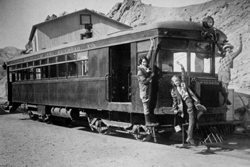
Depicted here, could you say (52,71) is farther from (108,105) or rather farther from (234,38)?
(234,38)

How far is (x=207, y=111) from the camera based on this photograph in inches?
315

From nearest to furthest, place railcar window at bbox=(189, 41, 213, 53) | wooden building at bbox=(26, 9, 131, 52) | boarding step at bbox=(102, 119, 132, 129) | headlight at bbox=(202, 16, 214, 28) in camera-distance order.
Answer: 1. railcar window at bbox=(189, 41, 213, 53)
2. headlight at bbox=(202, 16, 214, 28)
3. boarding step at bbox=(102, 119, 132, 129)
4. wooden building at bbox=(26, 9, 131, 52)

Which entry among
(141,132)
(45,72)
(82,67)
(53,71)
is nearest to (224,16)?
(45,72)

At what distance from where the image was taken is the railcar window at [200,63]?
27.9 feet

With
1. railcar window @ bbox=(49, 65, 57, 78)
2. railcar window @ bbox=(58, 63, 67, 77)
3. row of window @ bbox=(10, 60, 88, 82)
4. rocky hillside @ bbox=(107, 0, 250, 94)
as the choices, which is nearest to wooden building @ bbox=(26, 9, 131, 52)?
row of window @ bbox=(10, 60, 88, 82)

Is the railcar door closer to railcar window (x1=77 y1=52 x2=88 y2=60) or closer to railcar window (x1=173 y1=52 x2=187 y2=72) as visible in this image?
railcar window (x1=77 y1=52 x2=88 y2=60)

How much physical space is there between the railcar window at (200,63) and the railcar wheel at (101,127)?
3.49 meters

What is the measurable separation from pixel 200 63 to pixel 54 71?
257 inches

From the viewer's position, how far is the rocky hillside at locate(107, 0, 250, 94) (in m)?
18.8

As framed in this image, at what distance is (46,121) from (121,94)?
5468mm

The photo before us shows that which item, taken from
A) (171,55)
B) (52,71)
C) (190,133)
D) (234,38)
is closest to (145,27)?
(171,55)

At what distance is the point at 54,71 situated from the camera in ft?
41.8

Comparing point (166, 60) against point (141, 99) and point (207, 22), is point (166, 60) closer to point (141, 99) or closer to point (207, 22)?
point (141, 99)

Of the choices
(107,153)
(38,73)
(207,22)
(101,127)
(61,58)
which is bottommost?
(107,153)
